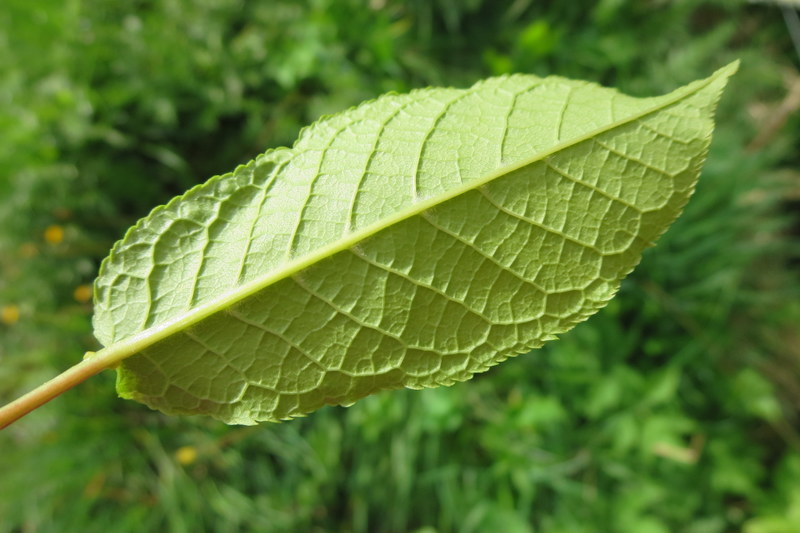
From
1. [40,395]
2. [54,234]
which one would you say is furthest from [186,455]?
[40,395]

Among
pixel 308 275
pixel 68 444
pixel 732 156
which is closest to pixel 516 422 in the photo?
pixel 732 156

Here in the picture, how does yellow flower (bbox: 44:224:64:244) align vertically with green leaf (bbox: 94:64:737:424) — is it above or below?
below

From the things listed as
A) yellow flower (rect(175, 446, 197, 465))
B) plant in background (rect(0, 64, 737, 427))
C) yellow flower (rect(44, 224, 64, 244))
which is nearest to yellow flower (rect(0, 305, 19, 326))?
yellow flower (rect(44, 224, 64, 244))

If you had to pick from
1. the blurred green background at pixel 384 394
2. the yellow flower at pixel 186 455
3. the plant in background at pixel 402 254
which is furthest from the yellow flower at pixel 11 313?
the plant in background at pixel 402 254

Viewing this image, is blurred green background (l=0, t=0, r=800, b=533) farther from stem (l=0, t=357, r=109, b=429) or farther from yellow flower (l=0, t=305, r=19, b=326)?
stem (l=0, t=357, r=109, b=429)

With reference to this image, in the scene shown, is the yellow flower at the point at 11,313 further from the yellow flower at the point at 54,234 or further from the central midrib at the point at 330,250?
the central midrib at the point at 330,250

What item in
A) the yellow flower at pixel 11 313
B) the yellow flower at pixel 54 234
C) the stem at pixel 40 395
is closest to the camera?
the stem at pixel 40 395

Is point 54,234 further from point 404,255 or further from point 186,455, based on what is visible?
point 404,255
